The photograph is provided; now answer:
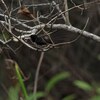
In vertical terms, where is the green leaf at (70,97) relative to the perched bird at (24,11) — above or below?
below

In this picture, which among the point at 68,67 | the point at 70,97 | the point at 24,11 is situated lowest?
the point at 70,97

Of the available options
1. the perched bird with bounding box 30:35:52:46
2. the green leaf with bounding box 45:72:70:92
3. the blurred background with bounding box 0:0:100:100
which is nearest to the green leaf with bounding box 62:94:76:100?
the blurred background with bounding box 0:0:100:100

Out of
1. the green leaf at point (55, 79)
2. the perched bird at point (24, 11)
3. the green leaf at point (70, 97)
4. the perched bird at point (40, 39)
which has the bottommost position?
the green leaf at point (70, 97)

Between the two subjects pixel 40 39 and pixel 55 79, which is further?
pixel 55 79

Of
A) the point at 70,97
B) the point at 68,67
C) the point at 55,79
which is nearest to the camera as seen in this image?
the point at 55,79

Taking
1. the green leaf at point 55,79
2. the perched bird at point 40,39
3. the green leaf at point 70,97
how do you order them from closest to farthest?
the perched bird at point 40,39
the green leaf at point 55,79
the green leaf at point 70,97

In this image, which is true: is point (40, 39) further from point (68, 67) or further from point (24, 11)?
point (68, 67)

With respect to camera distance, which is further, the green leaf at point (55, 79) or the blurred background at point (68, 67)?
the green leaf at point (55, 79)

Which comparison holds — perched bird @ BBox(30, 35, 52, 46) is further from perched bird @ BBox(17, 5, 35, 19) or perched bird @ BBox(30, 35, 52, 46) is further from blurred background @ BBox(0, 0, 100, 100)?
blurred background @ BBox(0, 0, 100, 100)

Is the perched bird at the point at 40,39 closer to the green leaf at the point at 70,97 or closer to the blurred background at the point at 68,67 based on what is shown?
the blurred background at the point at 68,67

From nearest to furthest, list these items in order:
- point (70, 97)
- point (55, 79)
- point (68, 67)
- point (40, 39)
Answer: point (40, 39) < point (55, 79) < point (70, 97) < point (68, 67)

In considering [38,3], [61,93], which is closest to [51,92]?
[61,93]

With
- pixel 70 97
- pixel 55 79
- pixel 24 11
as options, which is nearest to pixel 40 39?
pixel 24 11

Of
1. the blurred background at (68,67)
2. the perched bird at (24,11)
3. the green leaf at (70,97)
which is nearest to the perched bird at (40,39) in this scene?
the perched bird at (24,11)
